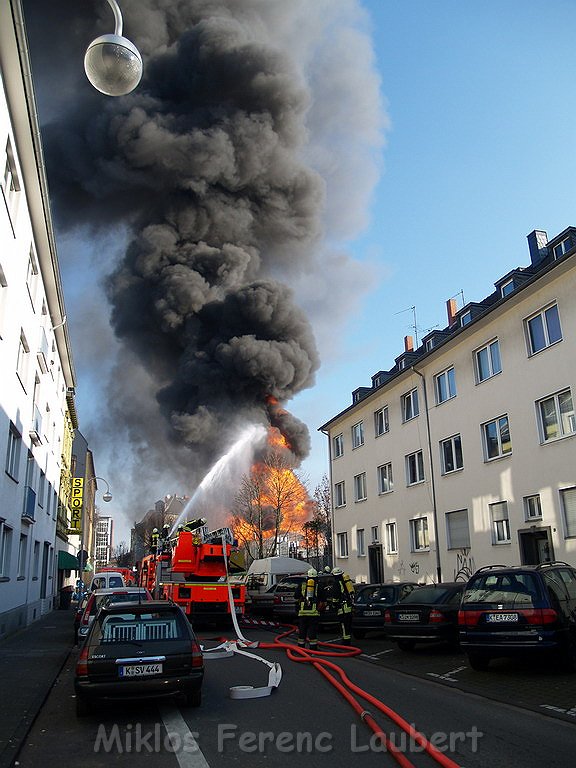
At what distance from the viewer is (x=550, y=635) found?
7.66m

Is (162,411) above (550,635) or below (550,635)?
above

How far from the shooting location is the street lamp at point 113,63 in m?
5.43

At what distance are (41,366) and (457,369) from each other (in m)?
12.9

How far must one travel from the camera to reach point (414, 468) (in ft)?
66.5

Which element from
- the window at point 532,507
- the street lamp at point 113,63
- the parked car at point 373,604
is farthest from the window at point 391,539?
the street lamp at point 113,63

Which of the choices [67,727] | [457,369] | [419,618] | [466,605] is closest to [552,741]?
[466,605]

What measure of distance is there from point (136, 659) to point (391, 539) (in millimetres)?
16355

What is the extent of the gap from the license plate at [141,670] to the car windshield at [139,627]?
281mm

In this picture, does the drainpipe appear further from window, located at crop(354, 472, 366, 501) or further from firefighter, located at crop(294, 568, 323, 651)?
firefighter, located at crop(294, 568, 323, 651)

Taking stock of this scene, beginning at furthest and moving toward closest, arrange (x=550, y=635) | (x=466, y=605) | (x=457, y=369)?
(x=457, y=369), (x=466, y=605), (x=550, y=635)

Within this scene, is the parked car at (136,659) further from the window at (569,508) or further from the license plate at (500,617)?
the window at (569,508)

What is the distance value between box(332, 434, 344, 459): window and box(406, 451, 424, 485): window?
5.96 m

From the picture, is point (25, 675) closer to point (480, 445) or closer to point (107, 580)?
point (107, 580)

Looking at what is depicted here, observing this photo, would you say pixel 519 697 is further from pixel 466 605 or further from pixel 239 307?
pixel 239 307
